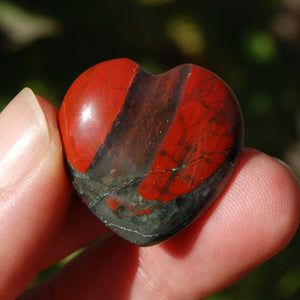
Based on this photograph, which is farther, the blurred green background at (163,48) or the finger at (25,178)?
the blurred green background at (163,48)

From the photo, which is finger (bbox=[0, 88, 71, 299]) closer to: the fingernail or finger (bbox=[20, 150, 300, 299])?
the fingernail

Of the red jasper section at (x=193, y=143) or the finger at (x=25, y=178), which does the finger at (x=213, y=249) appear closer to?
the red jasper section at (x=193, y=143)

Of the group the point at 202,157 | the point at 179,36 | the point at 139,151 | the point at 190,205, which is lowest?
the point at 179,36

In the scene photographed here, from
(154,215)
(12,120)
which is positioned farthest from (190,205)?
(12,120)

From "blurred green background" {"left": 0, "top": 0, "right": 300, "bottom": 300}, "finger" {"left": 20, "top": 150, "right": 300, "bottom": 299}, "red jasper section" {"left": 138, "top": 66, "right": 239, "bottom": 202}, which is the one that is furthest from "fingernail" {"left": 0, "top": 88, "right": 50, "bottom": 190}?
"blurred green background" {"left": 0, "top": 0, "right": 300, "bottom": 300}

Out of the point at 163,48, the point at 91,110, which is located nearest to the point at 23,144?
the point at 91,110

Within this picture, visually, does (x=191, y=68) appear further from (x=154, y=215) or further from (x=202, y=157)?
(x=154, y=215)

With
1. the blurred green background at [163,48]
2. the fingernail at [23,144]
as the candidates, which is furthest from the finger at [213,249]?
the blurred green background at [163,48]
